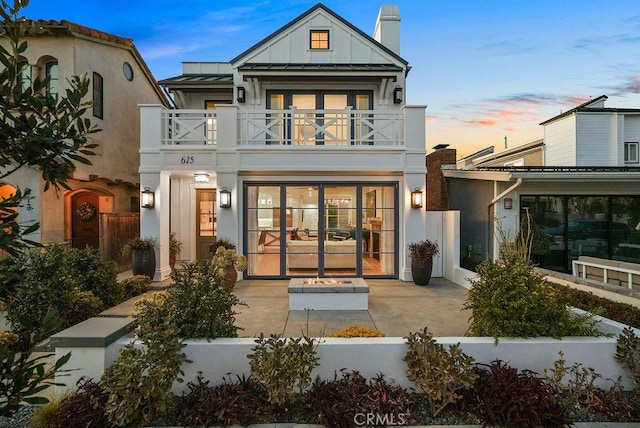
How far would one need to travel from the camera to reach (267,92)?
10.9 metres

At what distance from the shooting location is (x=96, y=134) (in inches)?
396

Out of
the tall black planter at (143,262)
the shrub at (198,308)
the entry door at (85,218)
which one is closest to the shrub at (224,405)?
the shrub at (198,308)

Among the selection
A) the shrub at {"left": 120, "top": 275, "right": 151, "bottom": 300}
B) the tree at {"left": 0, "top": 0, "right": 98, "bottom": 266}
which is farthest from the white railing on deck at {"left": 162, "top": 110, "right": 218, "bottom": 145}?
the tree at {"left": 0, "top": 0, "right": 98, "bottom": 266}

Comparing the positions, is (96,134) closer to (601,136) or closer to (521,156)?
(521,156)

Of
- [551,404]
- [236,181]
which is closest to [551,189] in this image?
[551,404]

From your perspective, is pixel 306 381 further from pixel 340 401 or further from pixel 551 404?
pixel 551 404

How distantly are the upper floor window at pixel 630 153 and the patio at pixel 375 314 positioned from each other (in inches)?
470

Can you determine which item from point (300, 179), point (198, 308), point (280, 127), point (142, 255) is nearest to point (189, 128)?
point (280, 127)

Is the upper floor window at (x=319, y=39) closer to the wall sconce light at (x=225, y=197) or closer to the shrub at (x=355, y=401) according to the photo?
the wall sconce light at (x=225, y=197)

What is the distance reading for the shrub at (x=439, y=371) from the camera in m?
3.23

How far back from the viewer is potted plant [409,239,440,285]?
845cm

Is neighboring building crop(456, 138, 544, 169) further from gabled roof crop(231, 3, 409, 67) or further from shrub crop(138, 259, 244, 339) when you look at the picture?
shrub crop(138, 259, 244, 339)

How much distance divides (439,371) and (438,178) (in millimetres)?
9199

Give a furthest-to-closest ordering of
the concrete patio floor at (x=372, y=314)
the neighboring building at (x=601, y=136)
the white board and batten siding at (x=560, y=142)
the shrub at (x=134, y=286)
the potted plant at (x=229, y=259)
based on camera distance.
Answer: the white board and batten siding at (x=560, y=142) → the neighboring building at (x=601, y=136) → the potted plant at (x=229, y=259) → the shrub at (x=134, y=286) → the concrete patio floor at (x=372, y=314)
